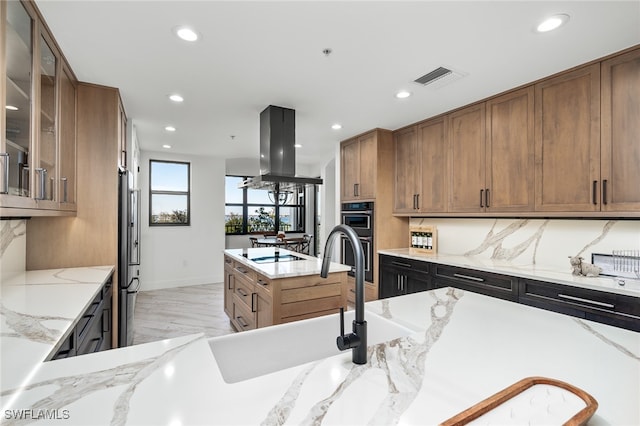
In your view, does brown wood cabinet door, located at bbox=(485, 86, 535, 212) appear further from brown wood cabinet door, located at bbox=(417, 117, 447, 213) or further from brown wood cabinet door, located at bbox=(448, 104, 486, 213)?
brown wood cabinet door, located at bbox=(417, 117, 447, 213)

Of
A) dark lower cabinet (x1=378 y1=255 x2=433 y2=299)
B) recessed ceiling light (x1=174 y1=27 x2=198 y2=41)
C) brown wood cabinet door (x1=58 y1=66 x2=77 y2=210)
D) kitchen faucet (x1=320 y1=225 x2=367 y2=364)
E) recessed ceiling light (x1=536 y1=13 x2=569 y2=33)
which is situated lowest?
dark lower cabinet (x1=378 y1=255 x2=433 y2=299)

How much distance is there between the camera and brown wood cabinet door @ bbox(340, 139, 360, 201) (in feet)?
14.9

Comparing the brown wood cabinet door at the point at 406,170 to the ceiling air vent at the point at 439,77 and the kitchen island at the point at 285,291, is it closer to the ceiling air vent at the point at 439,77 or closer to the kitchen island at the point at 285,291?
the ceiling air vent at the point at 439,77

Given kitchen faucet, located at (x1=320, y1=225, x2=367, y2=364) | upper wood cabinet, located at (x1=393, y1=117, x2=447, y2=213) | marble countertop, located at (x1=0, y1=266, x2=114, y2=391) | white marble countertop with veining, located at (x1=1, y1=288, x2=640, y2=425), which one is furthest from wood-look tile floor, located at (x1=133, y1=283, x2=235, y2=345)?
→ upper wood cabinet, located at (x1=393, y1=117, x2=447, y2=213)

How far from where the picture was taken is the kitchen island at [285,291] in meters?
2.44

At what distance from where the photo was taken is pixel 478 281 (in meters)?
2.86

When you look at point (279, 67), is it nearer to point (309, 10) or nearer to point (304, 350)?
point (309, 10)

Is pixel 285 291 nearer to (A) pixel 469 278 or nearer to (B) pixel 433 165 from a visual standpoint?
(A) pixel 469 278

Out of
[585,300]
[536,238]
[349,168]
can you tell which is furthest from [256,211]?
[585,300]

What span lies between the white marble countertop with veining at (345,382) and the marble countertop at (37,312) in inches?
6.9

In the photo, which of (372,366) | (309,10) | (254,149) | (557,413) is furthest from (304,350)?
(254,149)

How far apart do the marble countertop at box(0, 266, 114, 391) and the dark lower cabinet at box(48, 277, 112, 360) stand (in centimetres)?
5

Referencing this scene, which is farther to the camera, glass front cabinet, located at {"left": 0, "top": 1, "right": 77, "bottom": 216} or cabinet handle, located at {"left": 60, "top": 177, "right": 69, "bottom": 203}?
cabinet handle, located at {"left": 60, "top": 177, "right": 69, "bottom": 203}

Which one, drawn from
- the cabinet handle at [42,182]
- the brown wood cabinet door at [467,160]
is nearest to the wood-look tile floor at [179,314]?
the cabinet handle at [42,182]
